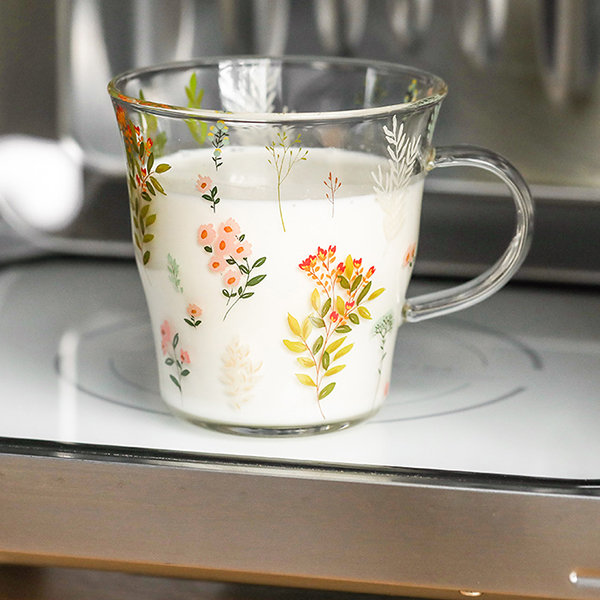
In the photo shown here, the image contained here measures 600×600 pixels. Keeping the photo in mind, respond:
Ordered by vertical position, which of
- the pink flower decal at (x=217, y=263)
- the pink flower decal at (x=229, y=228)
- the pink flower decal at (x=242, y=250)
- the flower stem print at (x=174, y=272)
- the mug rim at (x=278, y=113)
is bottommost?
the flower stem print at (x=174, y=272)

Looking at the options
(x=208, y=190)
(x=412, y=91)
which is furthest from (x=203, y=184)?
(x=412, y=91)

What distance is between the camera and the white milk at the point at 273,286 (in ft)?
1.12

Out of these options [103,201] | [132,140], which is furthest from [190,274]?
[103,201]

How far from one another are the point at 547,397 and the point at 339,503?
113 mm

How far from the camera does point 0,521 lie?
1.11 ft

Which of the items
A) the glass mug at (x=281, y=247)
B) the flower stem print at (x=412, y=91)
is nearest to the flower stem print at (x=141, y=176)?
the glass mug at (x=281, y=247)

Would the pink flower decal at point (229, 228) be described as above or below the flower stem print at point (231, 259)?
above

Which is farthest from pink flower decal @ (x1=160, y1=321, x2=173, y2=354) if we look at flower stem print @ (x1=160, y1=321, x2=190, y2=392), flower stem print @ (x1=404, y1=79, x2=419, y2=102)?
flower stem print @ (x1=404, y1=79, x2=419, y2=102)

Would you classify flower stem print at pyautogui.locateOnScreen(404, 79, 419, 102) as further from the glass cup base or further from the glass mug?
the glass cup base

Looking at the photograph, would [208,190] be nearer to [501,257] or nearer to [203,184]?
[203,184]

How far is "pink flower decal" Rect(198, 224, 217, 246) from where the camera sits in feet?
1.13

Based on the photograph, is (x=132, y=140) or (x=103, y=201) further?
(x=103, y=201)

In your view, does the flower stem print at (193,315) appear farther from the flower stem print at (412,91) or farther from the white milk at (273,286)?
the flower stem print at (412,91)

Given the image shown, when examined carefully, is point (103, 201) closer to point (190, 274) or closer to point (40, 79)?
point (40, 79)
